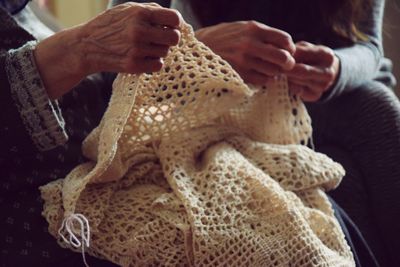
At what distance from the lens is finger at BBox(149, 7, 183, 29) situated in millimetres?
602

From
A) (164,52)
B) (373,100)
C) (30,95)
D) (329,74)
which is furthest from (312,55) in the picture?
(30,95)

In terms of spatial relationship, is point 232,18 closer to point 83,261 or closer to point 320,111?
point 320,111

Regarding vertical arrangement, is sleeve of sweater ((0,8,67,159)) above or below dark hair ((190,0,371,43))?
above

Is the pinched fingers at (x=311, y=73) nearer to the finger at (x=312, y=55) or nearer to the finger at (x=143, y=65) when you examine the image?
the finger at (x=312, y=55)

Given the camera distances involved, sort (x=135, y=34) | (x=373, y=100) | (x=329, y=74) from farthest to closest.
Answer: (x=373, y=100)
(x=329, y=74)
(x=135, y=34)

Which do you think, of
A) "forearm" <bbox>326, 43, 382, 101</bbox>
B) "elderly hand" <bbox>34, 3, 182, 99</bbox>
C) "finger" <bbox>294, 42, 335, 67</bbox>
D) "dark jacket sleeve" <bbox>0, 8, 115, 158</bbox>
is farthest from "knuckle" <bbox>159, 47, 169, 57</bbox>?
"forearm" <bbox>326, 43, 382, 101</bbox>

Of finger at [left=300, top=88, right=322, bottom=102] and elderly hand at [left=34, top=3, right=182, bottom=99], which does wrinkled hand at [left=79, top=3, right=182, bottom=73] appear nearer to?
elderly hand at [left=34, top=3, right=182, bottom=99]

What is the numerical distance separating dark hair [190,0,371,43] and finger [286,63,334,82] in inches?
7.8

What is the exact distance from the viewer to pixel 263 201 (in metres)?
0.65

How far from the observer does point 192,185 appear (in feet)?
2.18

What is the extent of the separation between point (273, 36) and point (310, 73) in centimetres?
9

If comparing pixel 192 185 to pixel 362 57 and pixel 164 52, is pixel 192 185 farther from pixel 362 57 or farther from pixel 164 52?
pixel 362 57

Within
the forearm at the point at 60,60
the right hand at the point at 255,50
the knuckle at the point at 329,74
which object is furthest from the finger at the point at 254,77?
the forearm at the point at 60,60

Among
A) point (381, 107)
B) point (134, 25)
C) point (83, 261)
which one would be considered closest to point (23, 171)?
point (83, 261)
